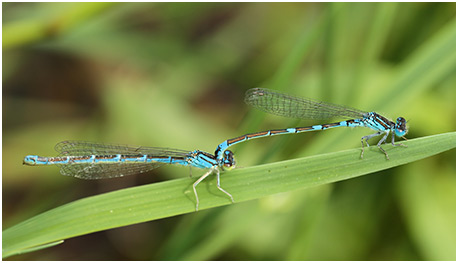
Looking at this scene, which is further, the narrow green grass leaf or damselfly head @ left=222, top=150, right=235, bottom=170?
damselfly head @ left=222, top=150, right=235, bottom=170

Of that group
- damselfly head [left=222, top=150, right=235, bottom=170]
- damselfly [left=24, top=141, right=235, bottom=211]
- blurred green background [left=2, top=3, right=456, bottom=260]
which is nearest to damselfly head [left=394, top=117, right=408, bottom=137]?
blurred green background [left=2, top=3, right=456, bottom=260]

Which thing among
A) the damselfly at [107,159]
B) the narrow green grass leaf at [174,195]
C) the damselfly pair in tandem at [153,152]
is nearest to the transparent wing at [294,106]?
the damselfly pair in tandem at [153,152]

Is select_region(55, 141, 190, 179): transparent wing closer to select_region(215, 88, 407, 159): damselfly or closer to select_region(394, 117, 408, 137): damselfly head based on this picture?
select_region(215, 88, 407, 159): damselfly

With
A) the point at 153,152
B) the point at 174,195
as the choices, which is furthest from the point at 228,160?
the point at 153,152

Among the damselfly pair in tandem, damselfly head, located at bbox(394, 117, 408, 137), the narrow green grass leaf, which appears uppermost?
the damselfly pair in tandem

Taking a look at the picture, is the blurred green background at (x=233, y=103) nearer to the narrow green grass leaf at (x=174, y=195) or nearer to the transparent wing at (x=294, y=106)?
the transparent wing at (x=294, y=106)

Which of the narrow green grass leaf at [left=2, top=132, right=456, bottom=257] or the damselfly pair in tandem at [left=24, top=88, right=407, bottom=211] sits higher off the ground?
the damselfly pair in tandem at [left=24, top=88, right=407, bottom=211]

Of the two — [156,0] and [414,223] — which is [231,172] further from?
[156,0]
